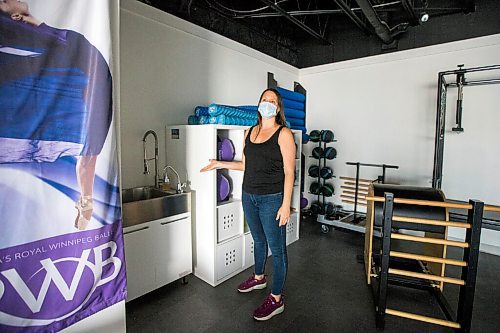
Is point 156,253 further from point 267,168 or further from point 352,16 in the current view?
point 352,16

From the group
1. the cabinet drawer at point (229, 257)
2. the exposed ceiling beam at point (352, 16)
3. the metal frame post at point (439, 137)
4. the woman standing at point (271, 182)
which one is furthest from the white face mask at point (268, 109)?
the metal frame post at point (439, 137)

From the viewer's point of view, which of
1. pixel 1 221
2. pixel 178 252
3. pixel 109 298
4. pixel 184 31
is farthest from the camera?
pixel 184 31

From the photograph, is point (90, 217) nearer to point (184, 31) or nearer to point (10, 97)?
point (10, 97)

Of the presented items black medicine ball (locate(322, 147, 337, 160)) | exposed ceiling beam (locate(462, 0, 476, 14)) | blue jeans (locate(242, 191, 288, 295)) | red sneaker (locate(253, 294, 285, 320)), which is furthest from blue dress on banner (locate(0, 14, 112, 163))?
exposed ceiling beam (locate(462, 0, 476, 14))

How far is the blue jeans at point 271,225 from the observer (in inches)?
82.2

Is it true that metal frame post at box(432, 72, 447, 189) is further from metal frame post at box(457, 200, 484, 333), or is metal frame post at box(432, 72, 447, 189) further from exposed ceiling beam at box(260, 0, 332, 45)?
metal frame post at box(457, 200, 484, 333)

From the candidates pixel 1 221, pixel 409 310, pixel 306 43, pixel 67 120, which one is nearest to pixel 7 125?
pixel 67 120

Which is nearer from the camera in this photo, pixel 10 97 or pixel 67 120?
pixel 10 97

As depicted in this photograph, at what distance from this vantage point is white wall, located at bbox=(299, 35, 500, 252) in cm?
368

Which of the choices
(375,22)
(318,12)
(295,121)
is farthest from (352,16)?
(295,121)

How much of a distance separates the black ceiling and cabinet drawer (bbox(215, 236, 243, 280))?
8.74ft

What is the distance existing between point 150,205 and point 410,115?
13.0 feet

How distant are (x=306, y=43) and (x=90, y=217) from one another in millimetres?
5039

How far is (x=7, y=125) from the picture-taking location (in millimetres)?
1122
